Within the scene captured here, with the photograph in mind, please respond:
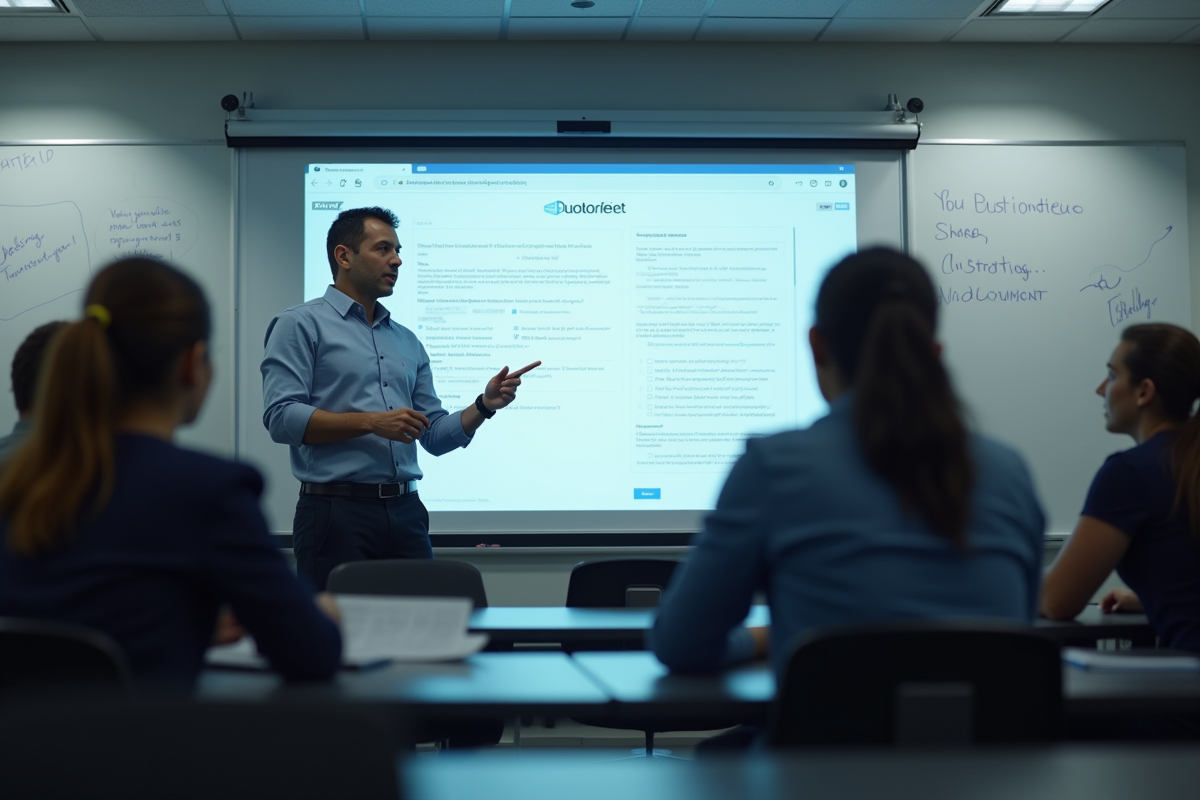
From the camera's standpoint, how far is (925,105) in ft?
14.2

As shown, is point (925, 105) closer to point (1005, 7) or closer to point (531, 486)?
point (1005, 7)

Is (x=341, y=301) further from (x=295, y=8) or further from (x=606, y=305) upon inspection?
(x=295, y=8)

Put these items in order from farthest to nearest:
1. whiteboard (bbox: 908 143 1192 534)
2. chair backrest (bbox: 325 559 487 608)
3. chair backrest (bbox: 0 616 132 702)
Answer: whiteboard (bbox: 908 143 1192 534)
chair backrest (bbox: 325 559 487 608)
chair backrest (bbox: 0 616 132 702)

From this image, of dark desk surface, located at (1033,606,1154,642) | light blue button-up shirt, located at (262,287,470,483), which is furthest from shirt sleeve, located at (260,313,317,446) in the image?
dark desk surface, located at (1033,606,1154,642)

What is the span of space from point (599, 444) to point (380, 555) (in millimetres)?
1286

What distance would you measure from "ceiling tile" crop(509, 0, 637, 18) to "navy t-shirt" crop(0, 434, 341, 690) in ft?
10.1

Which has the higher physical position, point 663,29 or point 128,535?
point 663,29

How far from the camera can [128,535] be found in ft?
3.97

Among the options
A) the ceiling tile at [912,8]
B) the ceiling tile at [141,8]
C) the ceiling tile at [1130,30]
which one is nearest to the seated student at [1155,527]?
the ceiling tile at [912,8]

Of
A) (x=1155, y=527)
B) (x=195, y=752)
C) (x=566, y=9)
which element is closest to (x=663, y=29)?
(x=566, y=9)

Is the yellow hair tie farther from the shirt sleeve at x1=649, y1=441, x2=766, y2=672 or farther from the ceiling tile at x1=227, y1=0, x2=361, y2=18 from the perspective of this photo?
the ceiling tile at x1=227, y1=0, x2=361, y2=18

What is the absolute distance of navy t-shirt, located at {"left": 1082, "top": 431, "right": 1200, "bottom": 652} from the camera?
73.5 inches

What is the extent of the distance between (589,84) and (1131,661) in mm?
3284

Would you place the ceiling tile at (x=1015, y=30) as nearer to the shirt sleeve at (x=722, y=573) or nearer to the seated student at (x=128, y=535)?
the shirt sleeve at (x=722, y=573)
